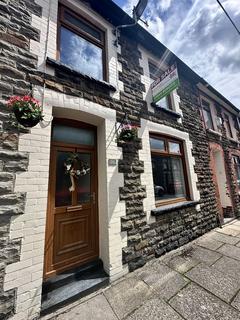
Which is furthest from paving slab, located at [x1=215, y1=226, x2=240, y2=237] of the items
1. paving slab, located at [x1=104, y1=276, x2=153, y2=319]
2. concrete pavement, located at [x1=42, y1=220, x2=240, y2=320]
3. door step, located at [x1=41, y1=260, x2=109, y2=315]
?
door step, located at [x1=41, y1=260, x2=109, y2=315]

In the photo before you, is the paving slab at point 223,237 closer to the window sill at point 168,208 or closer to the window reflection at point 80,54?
the window sill at point 168,208

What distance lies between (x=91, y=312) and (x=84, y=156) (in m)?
2.43

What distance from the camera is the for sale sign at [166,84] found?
3.70 meters

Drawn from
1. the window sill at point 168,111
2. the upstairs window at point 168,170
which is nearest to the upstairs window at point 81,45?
the window sill at point 168,111

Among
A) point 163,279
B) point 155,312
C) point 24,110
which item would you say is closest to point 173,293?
point 163,279

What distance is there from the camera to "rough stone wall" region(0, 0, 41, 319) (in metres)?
1.96

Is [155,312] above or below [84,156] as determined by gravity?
below

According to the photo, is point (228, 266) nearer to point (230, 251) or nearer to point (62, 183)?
point (230, 251)

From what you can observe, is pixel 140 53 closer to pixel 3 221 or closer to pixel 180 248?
pixel 3 221

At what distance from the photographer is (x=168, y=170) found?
15.1ft

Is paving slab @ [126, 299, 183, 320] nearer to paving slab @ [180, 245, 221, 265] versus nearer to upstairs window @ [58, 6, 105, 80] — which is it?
paving slab @ [180, 245, 221, 265]

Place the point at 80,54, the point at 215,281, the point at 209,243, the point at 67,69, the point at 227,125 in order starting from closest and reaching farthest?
the point at 215,281 → the point at 67,69 → the point at 80,54 → the point at 209,243 → the point at 227,125

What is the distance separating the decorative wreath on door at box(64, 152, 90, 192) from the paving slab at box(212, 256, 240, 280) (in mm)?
3186

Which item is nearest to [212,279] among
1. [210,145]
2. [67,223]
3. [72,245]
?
[72,245]
